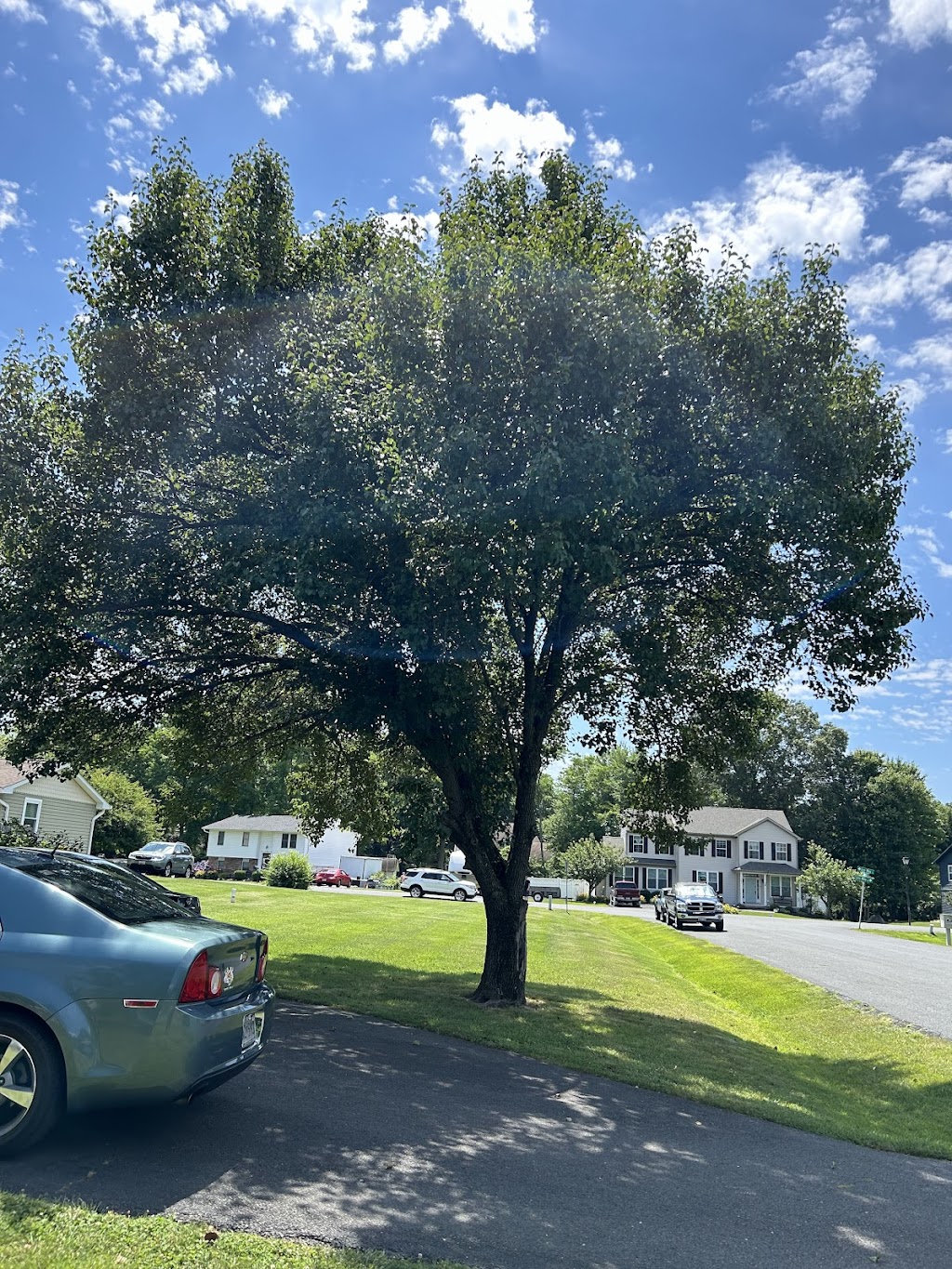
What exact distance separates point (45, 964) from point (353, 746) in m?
12.2

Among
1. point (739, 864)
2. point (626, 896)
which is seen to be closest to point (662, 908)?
point (626, 896)

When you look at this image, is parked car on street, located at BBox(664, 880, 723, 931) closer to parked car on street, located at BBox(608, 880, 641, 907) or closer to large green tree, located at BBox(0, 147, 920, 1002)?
parked car on street, located at BBox(608, 880, 641, 907)

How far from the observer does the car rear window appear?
5473mm

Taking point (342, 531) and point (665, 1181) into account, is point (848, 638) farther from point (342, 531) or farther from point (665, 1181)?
point (665, 1181)

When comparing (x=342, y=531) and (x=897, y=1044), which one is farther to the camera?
(x=897, y=1044)

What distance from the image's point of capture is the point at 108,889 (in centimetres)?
586

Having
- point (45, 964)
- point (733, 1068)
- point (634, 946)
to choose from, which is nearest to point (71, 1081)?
point (45, 964)

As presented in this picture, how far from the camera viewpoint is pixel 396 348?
989cm

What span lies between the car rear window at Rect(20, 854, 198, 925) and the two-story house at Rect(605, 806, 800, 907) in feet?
230

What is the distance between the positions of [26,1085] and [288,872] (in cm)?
4588

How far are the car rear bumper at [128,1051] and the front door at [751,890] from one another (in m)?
75.0

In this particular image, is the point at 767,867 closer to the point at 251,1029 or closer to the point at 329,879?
the point at 329,879

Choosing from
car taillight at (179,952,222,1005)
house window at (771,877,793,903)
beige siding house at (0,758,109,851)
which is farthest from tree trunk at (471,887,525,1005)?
house window at (771,877,793,903)

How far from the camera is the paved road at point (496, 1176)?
444 cm
